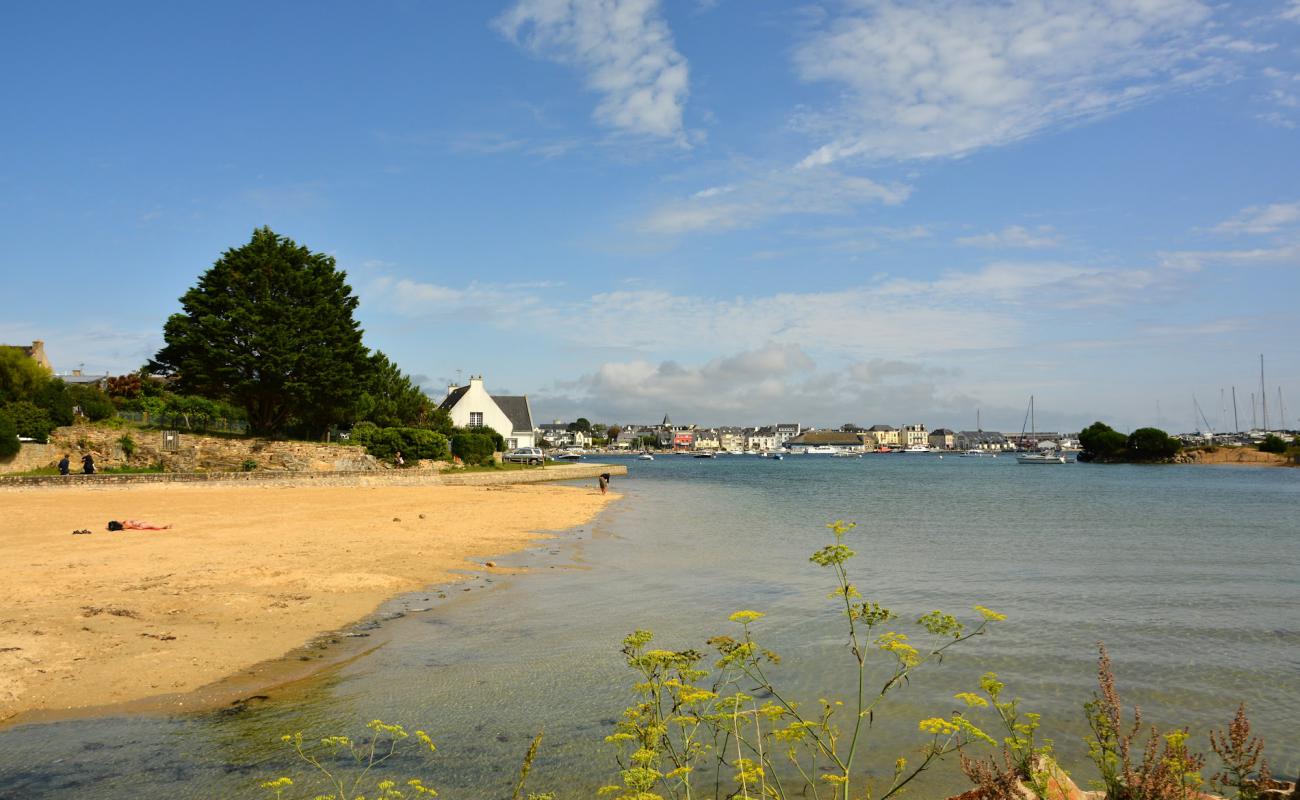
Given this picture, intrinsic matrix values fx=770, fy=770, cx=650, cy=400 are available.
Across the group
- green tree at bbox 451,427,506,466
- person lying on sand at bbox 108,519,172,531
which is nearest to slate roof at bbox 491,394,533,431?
green tree at bbox 451,427,506,466

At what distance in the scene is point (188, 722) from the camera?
7609 millimetres

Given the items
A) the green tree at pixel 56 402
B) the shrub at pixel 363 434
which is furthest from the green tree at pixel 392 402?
the green tree at pixel 56 402

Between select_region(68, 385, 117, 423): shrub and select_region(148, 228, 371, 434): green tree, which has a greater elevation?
select_region(148, 228, 371, 434): green tree

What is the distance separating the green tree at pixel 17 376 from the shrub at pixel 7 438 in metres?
6.03

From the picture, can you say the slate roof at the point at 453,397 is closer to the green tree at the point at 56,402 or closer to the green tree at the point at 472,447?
the green tree at the point at 472,447

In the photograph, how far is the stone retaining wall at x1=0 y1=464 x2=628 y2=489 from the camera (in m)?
31.3

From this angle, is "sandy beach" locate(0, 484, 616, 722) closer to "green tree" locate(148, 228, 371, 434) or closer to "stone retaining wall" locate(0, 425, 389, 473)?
"stone retaining wall" locate(0, 425, 389, 473)

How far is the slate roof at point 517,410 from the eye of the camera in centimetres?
8900

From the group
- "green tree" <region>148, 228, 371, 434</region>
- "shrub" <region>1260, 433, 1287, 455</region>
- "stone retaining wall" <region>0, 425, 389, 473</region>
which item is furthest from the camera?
"shrub" <region>1260, 433, 1287, 455</region>

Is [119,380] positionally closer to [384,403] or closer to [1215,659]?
[384,403]

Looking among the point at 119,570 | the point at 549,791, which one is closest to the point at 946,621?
the point at 549,791

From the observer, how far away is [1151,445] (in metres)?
116

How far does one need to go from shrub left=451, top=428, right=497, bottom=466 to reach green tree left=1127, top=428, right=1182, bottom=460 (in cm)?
10347

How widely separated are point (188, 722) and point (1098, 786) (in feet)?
26.9
